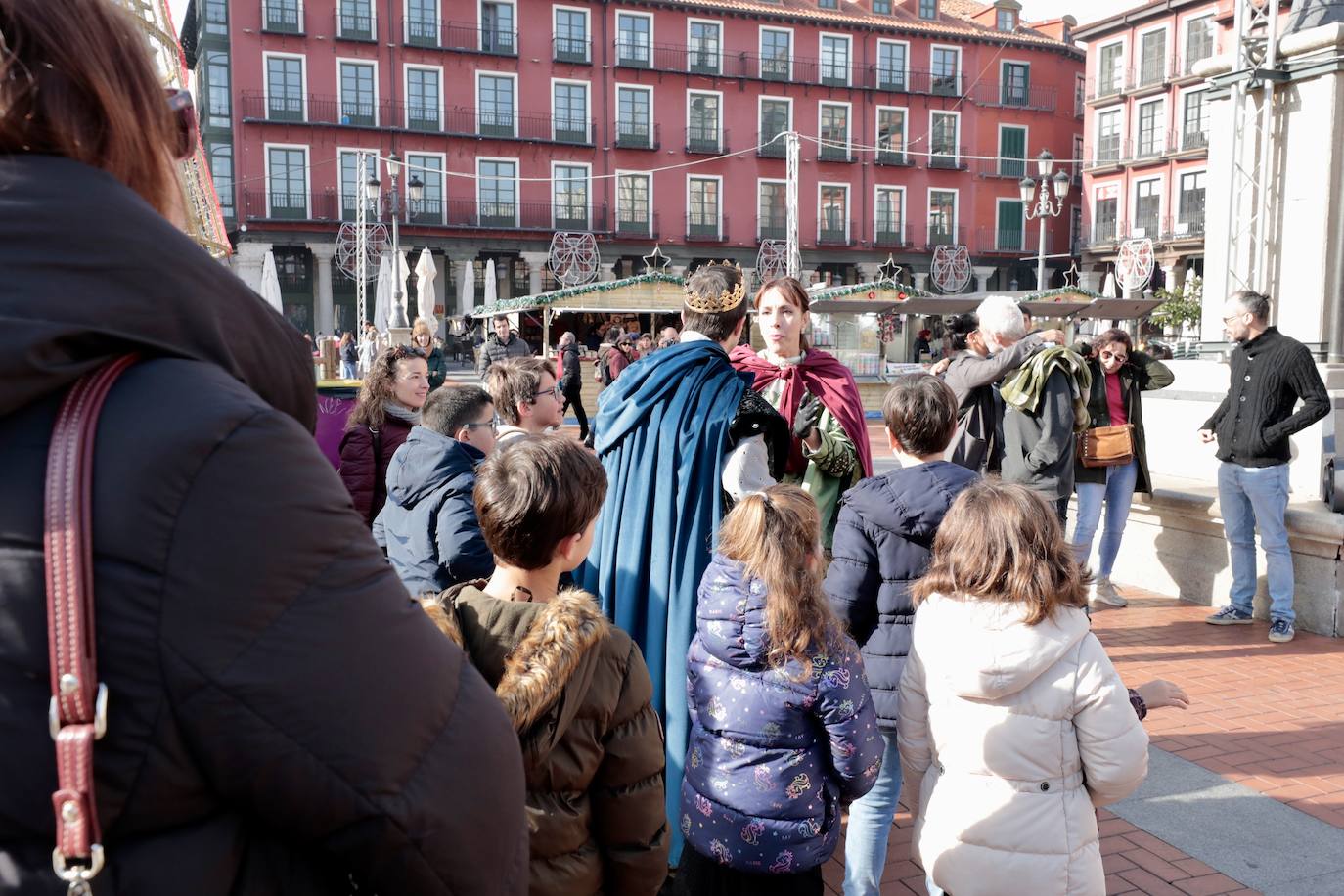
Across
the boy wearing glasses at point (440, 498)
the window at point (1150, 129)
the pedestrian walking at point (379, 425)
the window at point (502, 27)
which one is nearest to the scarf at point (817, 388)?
the boy wearing glasses at point (440, 498)

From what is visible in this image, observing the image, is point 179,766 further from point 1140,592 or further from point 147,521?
point 1140,592

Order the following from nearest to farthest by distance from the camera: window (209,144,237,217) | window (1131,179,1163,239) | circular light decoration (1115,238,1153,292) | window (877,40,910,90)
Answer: circular light decoration (1115,238,1153,292) → window (209,144,237,217) → window (1131,179,1163,239) → window (877,40,910,90)

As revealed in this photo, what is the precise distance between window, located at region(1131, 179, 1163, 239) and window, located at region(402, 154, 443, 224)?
26479mm

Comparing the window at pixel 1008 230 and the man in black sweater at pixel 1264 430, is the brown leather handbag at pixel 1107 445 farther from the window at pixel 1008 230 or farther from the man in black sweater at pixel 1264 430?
the window at pixel 1008 230

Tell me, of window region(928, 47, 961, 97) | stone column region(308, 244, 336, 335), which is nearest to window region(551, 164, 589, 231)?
stone column region(308, 244, 336, 335)


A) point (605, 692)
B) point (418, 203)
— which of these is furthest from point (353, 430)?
point (418, 203)

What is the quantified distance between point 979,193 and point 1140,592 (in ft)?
137

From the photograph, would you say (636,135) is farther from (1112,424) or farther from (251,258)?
(1112,424)

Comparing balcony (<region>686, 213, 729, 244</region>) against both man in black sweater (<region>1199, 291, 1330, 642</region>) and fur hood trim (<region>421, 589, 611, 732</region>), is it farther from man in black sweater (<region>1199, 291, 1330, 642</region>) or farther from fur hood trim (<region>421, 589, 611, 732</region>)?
fur hood trim (<region>421, 589, 611, 732</region>)

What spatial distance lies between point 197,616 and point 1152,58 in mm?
47753

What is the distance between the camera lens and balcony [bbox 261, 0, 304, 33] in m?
37.2

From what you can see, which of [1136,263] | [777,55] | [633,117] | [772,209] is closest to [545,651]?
[1136,263]

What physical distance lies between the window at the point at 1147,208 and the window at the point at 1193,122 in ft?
6.35

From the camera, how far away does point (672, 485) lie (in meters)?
3.41
